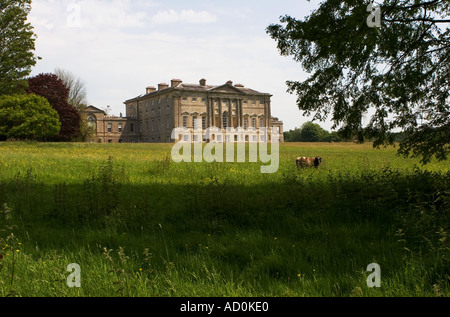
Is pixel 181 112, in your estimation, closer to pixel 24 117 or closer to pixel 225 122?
pixel 225 122

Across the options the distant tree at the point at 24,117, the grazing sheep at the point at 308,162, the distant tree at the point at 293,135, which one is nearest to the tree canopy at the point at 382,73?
the grazing sheep at the point at 308,162

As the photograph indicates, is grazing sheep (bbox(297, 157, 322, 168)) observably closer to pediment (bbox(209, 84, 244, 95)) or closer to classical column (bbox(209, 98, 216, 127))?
classical column (bbox(209, 98, 216, 127))

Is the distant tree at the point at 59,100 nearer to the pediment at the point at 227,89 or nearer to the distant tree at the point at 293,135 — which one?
the pediment at the point at 227,89

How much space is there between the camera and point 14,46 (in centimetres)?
2994

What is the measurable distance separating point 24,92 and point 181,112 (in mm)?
49327

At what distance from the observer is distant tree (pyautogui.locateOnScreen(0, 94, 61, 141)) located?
3712cm

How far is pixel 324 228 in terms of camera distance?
6.15 meters

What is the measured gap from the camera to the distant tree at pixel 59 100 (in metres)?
53.8

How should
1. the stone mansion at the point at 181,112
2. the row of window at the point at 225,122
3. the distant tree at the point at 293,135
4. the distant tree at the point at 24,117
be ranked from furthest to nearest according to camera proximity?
1. the distant tree at the point at 293,135
2. the row of window at the point at 225,122
3. the stone mansion at the point at 181,112
4. the distant tree at the point at 24,117

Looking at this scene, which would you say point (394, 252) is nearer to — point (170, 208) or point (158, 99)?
point (170, 208)

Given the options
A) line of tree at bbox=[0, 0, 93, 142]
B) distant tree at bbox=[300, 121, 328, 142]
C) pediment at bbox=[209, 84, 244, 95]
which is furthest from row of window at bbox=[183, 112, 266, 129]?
line of tree at bbox=[0, 0, 93, 142]

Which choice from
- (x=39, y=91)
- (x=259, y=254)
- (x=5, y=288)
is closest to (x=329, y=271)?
(x=259, y=254)

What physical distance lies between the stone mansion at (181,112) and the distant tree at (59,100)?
24.7 metres

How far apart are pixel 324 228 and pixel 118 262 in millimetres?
3261
